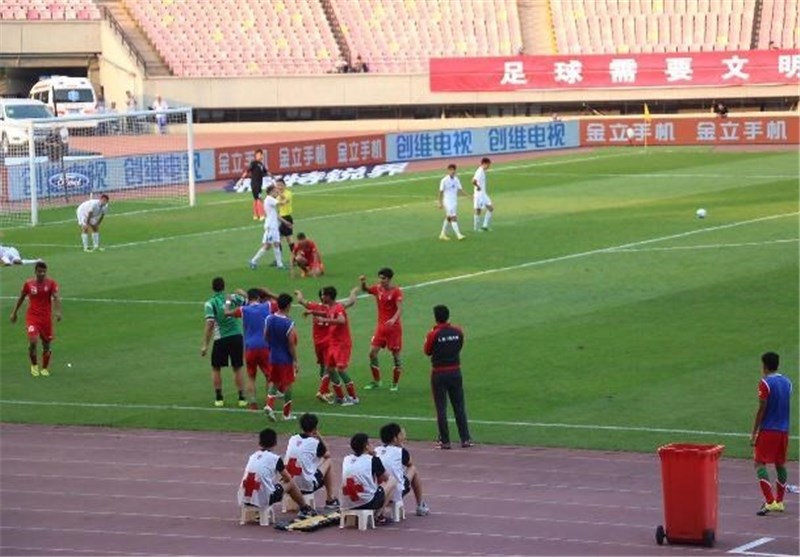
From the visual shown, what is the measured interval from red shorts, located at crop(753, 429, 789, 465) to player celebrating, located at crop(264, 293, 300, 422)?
714 centimetres

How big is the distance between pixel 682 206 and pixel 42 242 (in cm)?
1667

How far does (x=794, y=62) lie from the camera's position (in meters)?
75.8

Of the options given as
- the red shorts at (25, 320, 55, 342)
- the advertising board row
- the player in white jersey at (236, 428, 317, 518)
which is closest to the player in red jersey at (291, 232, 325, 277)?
the red shorts at (25, 320, 55, 342)

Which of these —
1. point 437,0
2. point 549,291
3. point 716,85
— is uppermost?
point 437,0

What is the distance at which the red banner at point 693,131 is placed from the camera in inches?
2746

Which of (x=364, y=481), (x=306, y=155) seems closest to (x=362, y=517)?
(x=364, y=481)

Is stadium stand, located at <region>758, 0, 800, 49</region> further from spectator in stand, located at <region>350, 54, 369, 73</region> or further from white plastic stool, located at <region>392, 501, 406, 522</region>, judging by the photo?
white plastic stool, located at <region>392, 501, 406, 522</region>

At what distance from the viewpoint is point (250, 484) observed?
18.1 meters

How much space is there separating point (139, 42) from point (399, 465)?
63719 millimetres

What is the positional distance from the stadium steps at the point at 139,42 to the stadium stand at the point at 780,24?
26.2 metres

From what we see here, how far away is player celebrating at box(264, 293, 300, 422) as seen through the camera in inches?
912

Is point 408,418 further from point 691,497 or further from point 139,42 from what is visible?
point 139,42

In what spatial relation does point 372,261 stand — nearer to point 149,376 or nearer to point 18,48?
point 149,376

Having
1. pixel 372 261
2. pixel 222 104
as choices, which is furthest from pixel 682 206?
pixel 222 104
